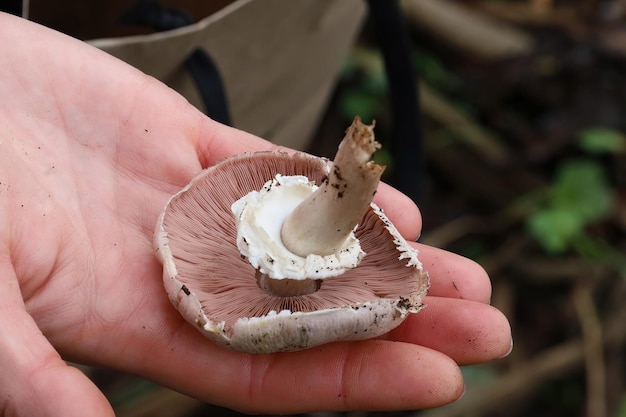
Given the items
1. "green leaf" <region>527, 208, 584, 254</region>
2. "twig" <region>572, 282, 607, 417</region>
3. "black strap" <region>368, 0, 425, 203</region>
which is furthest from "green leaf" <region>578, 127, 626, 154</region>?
"black strap" <region>368, 0, 425, 203</region>

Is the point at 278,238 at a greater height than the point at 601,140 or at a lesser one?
lesser

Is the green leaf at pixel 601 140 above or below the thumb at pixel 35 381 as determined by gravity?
above

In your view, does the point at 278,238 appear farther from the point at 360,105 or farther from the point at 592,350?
the point at 360,105

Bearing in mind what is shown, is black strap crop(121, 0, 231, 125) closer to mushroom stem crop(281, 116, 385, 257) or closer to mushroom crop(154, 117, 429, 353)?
mushroom crop(154, 117, 429, 353)

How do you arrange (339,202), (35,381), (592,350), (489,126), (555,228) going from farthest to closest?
1. (489,126)
2. (555,228)
3. (592,350)
4. (339,202)
5. (35,381)

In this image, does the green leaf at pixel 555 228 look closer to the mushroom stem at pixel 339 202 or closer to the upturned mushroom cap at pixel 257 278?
the upturned mushroom cap at pixel 257 278

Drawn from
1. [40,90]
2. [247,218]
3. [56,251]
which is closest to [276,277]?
[247,218]

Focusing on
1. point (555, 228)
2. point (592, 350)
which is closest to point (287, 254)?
point (592, 350)

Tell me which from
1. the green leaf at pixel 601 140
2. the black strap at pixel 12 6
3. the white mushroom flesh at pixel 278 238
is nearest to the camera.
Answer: the white mushroom flesh at pixel 278 238

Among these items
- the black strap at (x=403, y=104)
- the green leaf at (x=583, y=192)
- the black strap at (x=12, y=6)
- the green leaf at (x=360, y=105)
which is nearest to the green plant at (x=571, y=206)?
the green leaf at (x=583, y=192)
